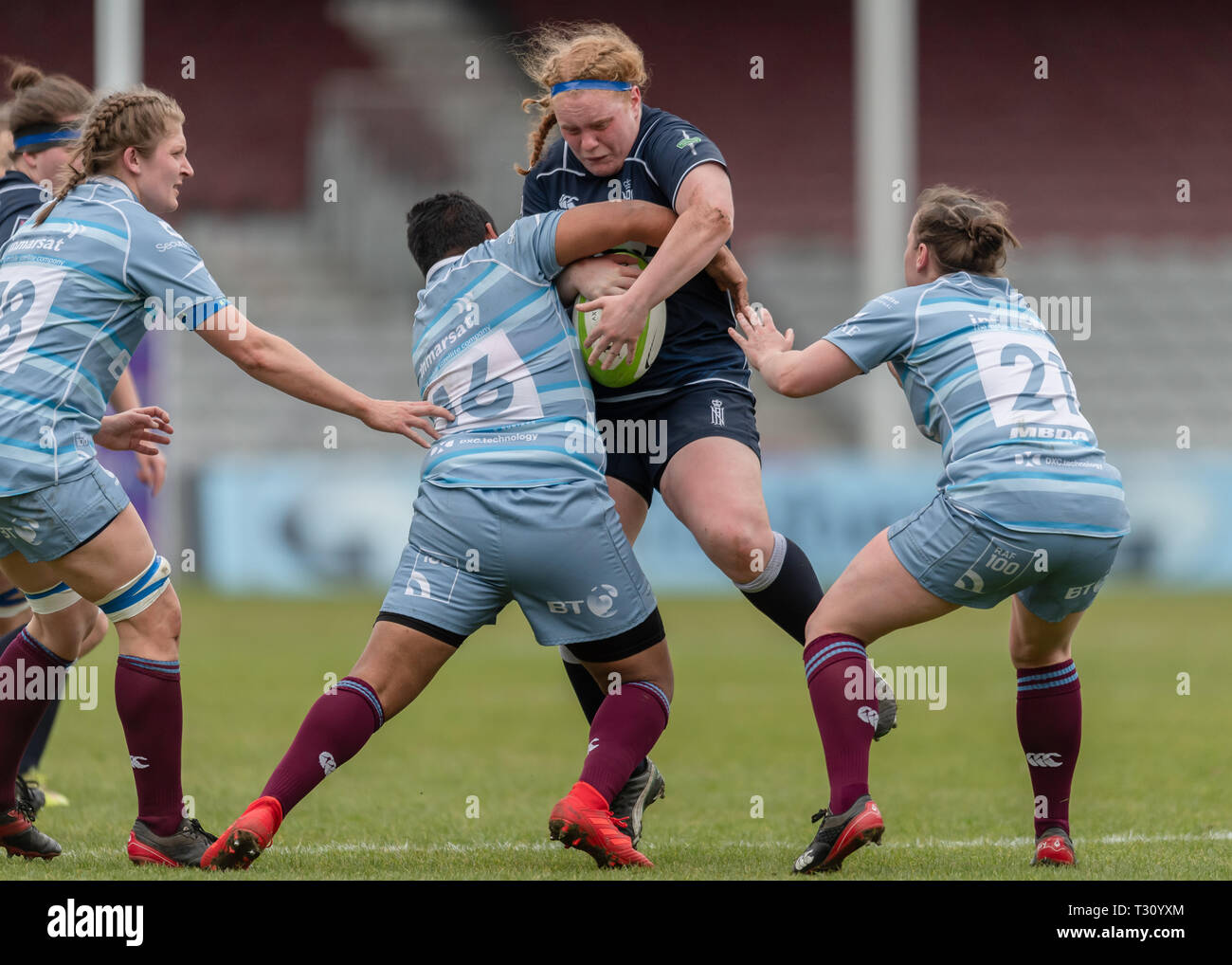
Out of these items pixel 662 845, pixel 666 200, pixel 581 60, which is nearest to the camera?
pixel 581 60

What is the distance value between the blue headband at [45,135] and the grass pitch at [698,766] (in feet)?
7.35

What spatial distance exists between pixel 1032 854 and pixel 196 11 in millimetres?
22298

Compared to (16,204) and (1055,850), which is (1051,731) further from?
(16,204)

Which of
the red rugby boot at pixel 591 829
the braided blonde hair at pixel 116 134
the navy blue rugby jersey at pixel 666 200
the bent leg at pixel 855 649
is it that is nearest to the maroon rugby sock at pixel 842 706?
the bent leg at pixel 855 649

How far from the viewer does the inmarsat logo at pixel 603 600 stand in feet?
14.6

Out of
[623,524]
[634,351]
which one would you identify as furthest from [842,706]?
[634,351]

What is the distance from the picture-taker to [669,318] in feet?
17.0

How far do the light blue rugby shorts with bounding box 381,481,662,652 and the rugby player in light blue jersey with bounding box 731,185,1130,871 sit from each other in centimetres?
59

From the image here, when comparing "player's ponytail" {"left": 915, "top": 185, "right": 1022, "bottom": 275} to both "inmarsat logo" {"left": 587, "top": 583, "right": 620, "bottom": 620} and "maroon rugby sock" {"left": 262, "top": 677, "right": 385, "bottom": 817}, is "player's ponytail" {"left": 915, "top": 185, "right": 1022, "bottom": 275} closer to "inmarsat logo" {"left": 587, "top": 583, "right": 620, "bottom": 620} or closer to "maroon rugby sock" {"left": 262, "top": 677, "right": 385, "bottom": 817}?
"inmarsat logo" {"left": 587, "top": 583, "right": 620, "bottom": 620}

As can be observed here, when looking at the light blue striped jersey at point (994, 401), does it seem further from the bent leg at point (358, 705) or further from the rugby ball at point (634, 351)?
the bent leg at point (358, 705)

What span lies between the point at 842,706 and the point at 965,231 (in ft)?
4.46

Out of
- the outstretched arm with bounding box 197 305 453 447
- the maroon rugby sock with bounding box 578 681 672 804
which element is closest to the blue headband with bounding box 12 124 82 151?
the outstretched arm with bounding box 197 305 453 447

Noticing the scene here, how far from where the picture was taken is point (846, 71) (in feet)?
79.0

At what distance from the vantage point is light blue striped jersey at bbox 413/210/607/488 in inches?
176
